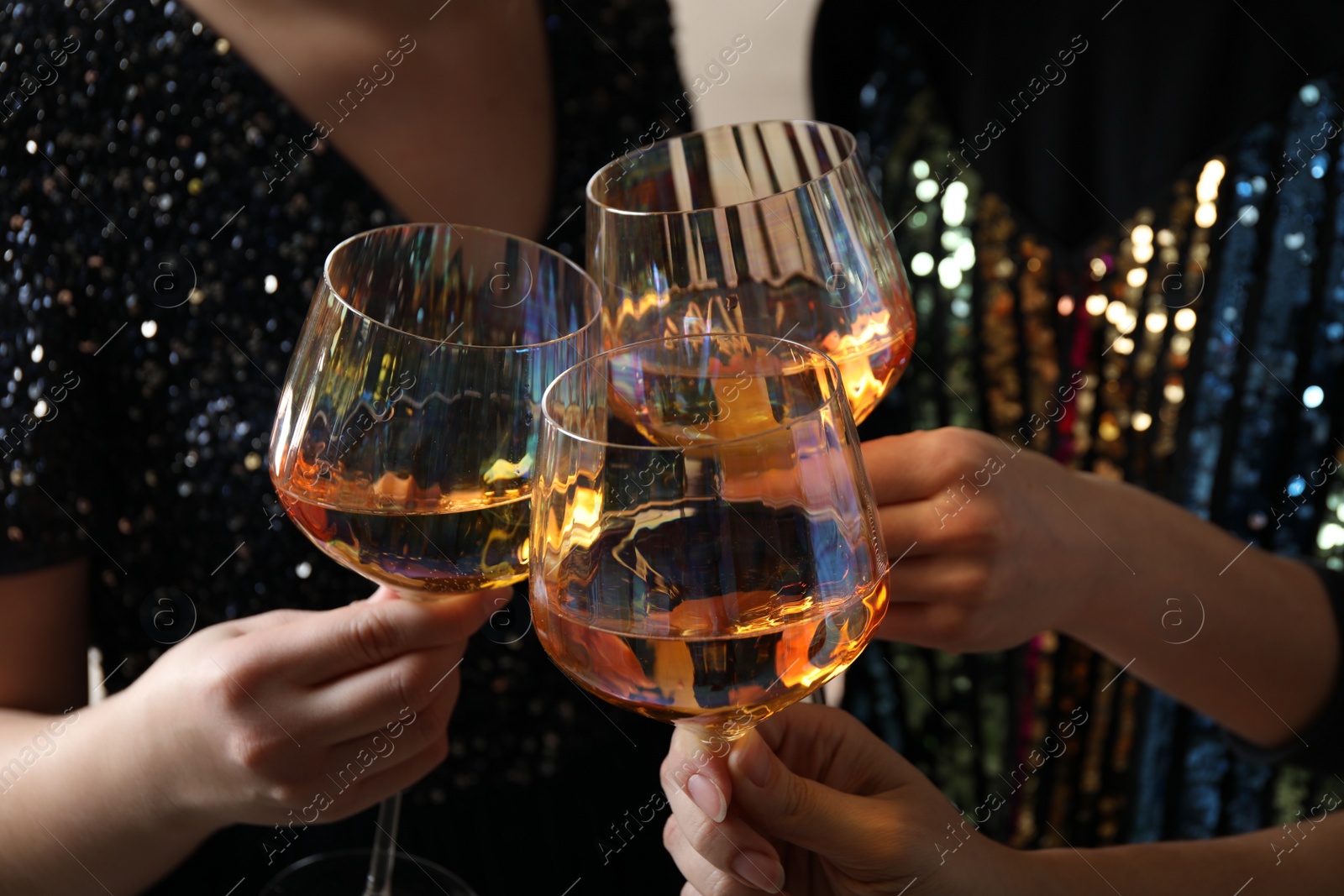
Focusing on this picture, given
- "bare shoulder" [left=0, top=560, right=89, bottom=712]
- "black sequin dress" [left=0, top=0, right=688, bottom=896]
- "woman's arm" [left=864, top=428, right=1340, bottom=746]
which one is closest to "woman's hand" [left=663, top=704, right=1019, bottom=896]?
"woman's arm" [left=864, top=428, right=1340, bottom=746]

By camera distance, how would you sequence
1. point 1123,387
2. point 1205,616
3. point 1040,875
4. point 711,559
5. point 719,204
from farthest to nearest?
point 1123,387
point 1205,616
point 719,204
point 1040,875
point 711,559

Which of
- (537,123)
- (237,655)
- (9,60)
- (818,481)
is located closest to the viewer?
(818,481)

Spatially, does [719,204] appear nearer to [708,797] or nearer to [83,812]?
[708,797]

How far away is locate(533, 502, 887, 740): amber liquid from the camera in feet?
1.19

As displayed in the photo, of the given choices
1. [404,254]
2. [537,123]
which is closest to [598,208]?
[404,254]

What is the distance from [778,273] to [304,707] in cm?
32

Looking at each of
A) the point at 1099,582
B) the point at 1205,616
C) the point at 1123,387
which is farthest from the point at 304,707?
the point at 1123,387

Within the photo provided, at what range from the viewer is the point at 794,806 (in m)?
0.42

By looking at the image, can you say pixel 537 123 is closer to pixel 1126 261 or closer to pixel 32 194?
pixel 32 194

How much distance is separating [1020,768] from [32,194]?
1073 millimetres

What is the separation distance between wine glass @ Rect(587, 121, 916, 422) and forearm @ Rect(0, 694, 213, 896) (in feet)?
1.19

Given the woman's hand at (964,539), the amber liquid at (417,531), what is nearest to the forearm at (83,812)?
the amber liquid at (417,531)

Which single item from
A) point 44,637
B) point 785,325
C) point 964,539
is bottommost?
point 964,539

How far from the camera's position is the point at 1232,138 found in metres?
1.02
